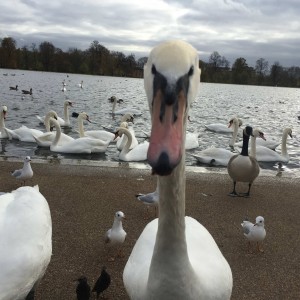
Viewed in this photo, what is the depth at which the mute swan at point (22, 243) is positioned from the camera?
9.29 ft

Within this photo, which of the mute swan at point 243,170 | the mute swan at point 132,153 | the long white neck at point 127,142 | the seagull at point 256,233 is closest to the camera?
the seagull at point 256,233

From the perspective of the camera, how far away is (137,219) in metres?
5.77

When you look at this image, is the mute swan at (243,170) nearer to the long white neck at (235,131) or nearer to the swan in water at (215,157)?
the swan in water at (215,157)

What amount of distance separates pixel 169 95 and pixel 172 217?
0.79 meters

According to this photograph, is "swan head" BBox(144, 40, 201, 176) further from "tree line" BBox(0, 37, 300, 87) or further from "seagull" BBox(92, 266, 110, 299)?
"tree line" BBox(0, 37, 300, 87)

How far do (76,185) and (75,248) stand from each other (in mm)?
2386

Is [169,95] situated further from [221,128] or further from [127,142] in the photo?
[221,128]

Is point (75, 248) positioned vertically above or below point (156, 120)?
below

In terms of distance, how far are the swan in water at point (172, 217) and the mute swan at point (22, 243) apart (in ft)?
2.24

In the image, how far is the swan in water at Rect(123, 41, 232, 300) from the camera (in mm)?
1621

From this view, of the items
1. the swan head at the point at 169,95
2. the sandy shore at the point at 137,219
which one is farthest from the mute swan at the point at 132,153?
the swan head at the point at 169,95

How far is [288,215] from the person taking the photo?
614 centimetres

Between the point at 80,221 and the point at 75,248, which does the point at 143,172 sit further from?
the point at 75,248

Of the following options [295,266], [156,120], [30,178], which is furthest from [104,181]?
[156,120]
